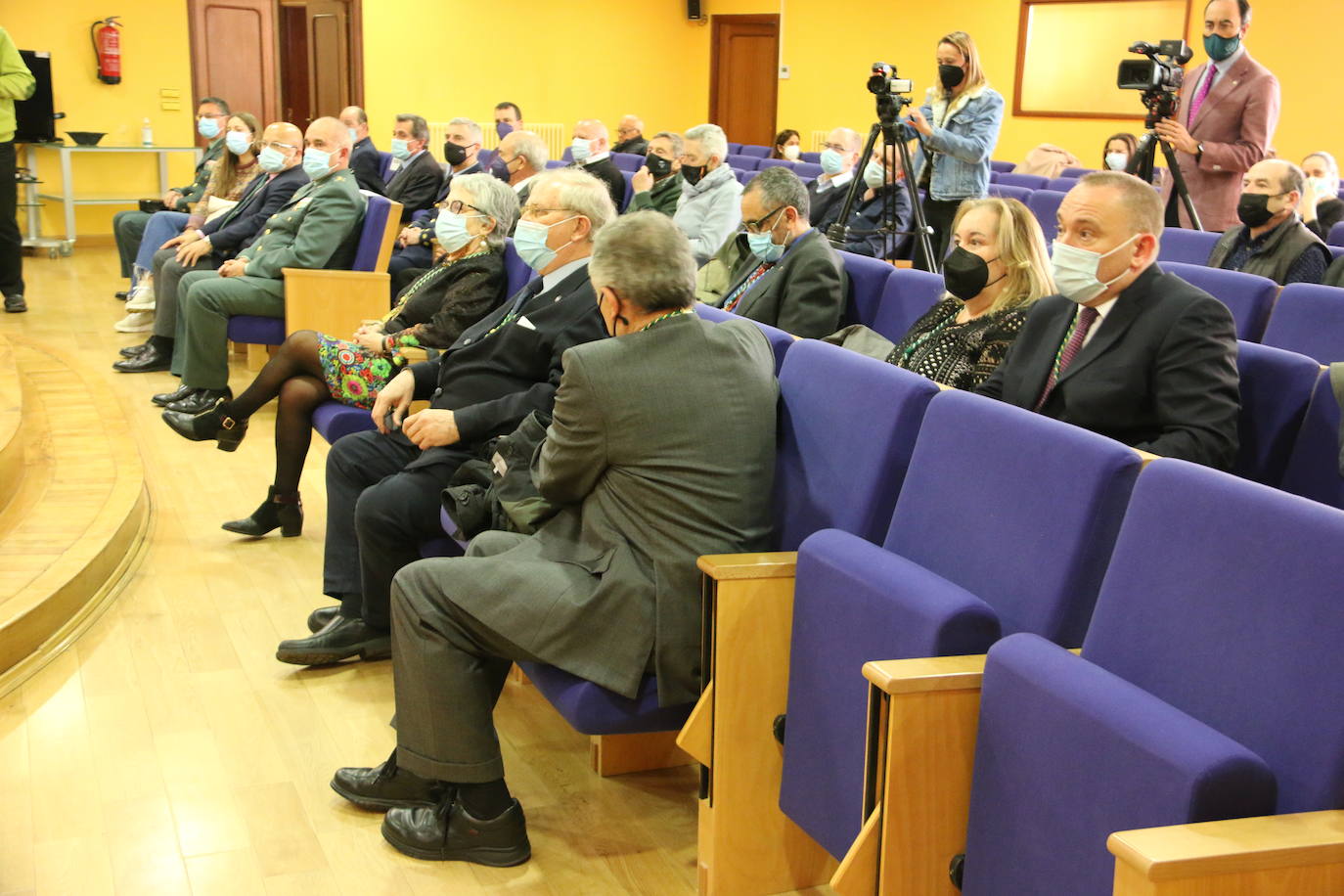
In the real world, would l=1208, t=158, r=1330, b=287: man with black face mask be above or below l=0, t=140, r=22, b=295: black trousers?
above

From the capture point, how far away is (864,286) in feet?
11.4

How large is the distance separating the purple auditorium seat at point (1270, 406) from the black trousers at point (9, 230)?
695 centimetres

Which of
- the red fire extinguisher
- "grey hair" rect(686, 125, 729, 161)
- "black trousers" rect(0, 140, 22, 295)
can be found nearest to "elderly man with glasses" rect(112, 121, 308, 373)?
"grey hair" rect(686, 125, 729, 161)

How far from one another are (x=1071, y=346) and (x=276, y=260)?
362 centimetres

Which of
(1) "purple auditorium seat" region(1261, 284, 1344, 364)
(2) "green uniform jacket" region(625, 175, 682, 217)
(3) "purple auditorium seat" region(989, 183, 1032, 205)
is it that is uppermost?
(3) "purple auditorium seat" region(989, 183, 1032, 205)

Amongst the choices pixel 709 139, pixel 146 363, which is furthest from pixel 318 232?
pixel 709 139

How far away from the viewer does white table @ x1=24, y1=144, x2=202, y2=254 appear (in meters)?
9.73

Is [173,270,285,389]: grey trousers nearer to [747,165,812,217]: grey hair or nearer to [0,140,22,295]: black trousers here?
[747,165,812,217]: grey hair

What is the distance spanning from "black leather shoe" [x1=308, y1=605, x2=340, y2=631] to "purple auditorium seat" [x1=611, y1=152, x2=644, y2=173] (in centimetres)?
562

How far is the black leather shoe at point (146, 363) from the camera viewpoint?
5.96m

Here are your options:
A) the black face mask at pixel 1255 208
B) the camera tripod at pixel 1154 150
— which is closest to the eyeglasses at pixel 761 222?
the black face mask at pixel 1255 208

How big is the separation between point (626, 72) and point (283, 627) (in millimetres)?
11295

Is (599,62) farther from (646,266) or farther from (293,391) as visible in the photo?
(646,266)

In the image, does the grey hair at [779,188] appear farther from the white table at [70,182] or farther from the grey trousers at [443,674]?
the white table at [70,182]
